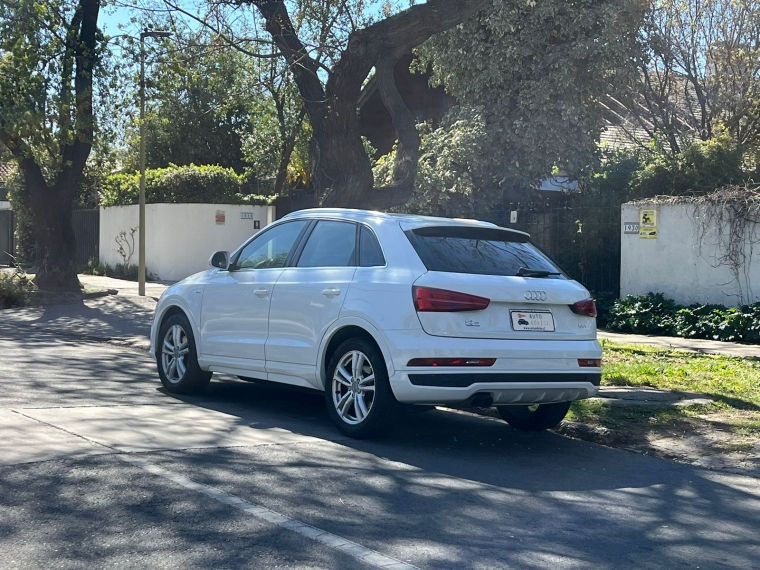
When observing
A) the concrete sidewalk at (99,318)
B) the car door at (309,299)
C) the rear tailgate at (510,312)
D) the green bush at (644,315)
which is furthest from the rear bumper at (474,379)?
the green bush at (644,315)

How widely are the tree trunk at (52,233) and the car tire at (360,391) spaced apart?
1378cm

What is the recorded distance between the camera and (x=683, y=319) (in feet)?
48.4

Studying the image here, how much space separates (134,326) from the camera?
15344mm

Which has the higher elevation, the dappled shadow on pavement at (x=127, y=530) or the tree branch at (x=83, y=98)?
the tree branch at (x=83, y=98)

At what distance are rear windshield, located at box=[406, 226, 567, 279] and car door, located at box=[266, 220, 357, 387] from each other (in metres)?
0.63

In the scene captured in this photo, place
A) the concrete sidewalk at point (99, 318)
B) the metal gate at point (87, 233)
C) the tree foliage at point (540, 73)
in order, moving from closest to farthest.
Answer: the concrete sidewalk at point (99, 318) < the tree foliage at point (540, 73) < the metal gate at point (87, 233)

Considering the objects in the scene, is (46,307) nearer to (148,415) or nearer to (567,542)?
(148,415)

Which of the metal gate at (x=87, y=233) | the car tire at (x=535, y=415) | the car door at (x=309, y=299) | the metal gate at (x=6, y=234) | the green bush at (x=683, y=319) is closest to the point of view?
the car door at (x=309, y=299)

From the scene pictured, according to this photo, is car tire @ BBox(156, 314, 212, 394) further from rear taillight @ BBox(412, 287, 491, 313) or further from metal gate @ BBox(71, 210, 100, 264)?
metal gate @ BBox(71, 210, 100, 264)

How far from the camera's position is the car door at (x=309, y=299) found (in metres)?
7.48

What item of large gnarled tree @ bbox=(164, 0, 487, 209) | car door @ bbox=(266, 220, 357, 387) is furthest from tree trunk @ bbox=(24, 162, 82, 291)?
car door @ bbox=(266, 220, 357, 387)

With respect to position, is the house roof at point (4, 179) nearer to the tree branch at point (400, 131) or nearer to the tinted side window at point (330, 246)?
the tree branch at point (400, 131)

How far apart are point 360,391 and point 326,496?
5.68ft

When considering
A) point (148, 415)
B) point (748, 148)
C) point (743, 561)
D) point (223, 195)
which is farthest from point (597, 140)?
point (743, 561)
